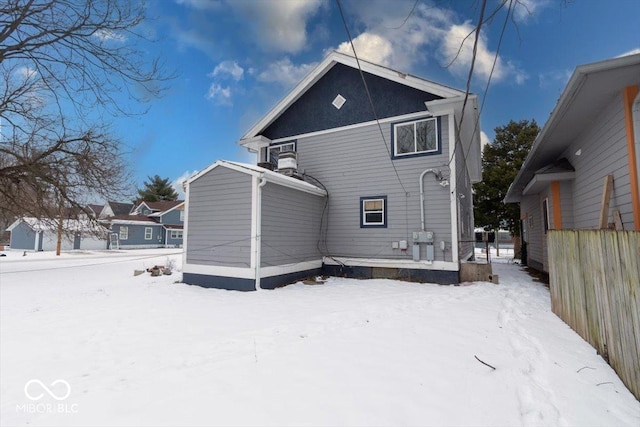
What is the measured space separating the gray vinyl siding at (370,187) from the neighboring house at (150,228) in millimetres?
26892

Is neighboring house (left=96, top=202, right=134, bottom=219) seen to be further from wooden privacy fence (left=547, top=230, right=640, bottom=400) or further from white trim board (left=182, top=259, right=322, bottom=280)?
wooden privacy fence (left=547, top=230, right=640, bottom=400)

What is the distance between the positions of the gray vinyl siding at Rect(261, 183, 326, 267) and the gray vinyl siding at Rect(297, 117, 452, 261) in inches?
24.4

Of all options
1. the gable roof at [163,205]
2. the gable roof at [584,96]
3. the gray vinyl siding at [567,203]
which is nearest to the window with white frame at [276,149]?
the gable roof at [584,96]

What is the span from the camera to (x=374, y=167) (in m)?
9.66

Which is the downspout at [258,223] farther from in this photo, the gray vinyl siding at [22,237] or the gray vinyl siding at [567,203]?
the gray vinyl siding at [22,237]

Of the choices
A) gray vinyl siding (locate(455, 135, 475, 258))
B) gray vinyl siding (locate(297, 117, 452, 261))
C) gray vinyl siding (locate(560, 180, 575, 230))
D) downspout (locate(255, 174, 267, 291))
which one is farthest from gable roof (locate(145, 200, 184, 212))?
gray vinyl siding (locate(560, 180, 575, 230))

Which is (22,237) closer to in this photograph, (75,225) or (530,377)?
(75,225)

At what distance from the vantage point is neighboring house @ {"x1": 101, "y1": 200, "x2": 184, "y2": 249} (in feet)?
99.0

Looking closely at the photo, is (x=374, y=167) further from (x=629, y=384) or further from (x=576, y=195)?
(x=629, y=384)

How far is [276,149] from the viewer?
11531mm

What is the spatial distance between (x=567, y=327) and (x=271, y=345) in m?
4.27

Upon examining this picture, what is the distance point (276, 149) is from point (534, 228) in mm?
10670

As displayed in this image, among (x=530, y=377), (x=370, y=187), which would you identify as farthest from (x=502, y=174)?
(x=530, y=377)

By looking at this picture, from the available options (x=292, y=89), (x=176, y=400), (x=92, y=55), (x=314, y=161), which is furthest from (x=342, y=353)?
(x=292, y=89)
